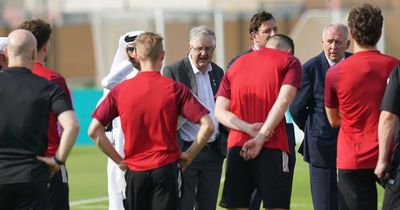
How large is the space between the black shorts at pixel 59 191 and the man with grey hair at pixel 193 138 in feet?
5.20

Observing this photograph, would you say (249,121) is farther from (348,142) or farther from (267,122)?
(348,142)

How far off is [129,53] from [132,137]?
2078 mm

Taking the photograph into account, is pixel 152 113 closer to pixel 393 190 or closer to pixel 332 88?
pixel 332 88

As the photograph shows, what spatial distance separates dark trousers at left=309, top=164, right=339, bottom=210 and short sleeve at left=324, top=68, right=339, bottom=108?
5.63 ft

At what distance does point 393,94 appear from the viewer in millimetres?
8602

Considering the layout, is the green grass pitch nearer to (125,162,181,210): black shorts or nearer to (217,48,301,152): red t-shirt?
(217,48,301,152): red t-shirt

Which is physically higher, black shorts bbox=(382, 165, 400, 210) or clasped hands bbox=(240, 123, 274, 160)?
clasped hands bbox=(240, 123, 274, 160)

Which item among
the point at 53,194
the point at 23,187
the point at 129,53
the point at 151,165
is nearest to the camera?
the point at 23,187

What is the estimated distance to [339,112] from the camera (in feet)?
30.5

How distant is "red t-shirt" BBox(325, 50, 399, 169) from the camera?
29.6 ft

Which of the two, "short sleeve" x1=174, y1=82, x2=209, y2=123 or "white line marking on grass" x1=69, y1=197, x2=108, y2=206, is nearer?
"short sleeve" x1=174, y1=82, x2=209, y2=123

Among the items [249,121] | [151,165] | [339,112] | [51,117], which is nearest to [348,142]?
[339,112]

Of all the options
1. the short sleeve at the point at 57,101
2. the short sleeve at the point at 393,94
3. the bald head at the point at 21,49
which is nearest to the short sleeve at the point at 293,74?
the short sleeve at the point at 393,94

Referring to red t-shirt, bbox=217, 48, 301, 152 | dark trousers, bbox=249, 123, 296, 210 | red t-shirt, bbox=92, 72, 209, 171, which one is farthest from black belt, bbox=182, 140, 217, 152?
red t-shirt, bbox=92, 72, 209, 171
